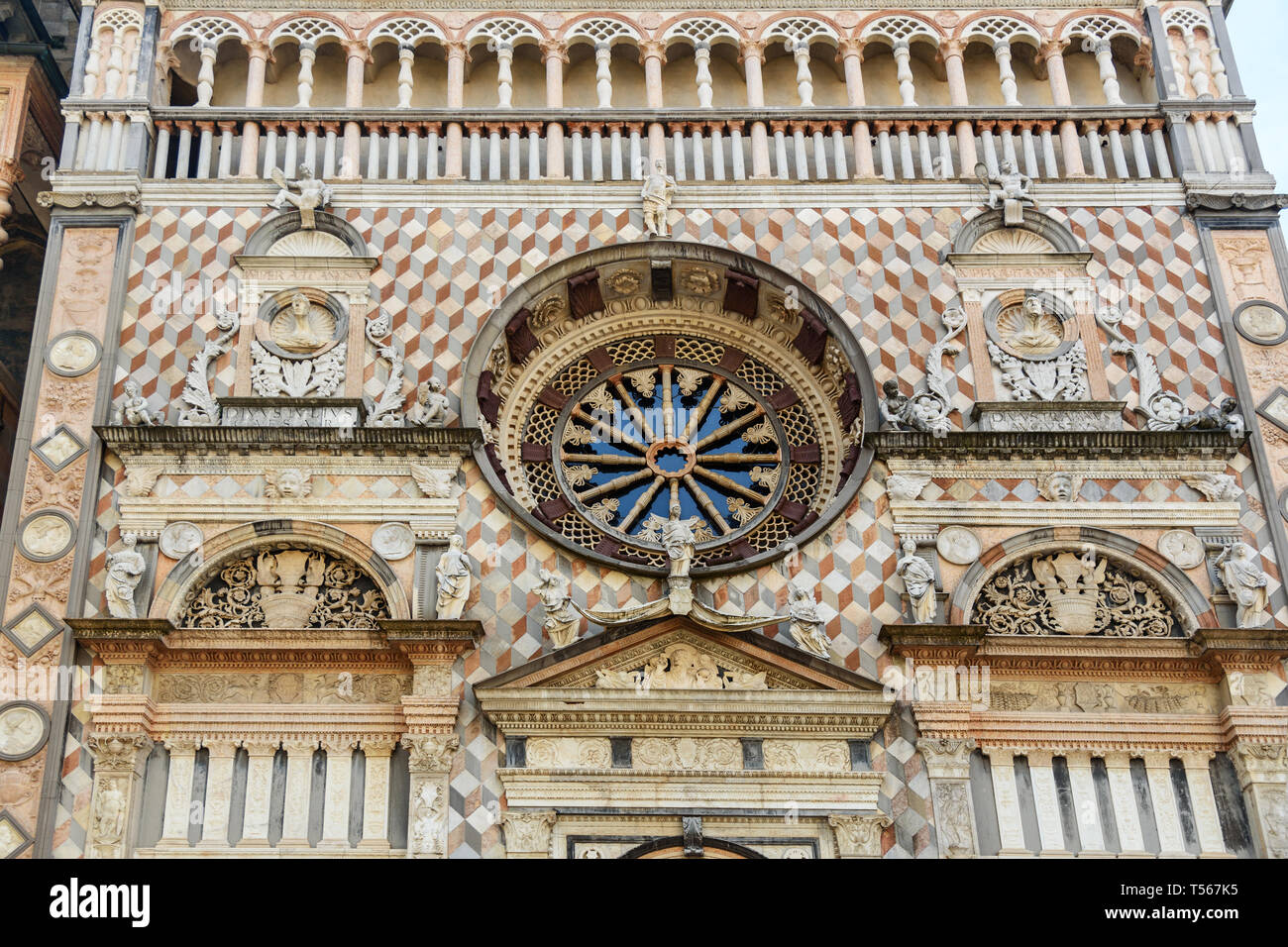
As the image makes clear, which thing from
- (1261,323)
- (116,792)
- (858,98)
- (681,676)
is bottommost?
(116,792)

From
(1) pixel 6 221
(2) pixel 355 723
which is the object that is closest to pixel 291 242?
(1) pixel 6 221

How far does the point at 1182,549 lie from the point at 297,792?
28.7 feet

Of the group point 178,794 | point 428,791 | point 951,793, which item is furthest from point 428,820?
point 951,793

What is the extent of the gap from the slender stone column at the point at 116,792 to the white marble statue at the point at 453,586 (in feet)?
9.60

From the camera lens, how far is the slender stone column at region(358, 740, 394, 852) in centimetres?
1538

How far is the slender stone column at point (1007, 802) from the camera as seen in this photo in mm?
15445

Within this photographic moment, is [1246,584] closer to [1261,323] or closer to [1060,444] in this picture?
[1060,444]

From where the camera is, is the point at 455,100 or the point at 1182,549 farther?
the point at 455,100

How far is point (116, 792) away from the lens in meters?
15.3

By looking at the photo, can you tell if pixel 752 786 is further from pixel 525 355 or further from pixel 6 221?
pixel 6 221

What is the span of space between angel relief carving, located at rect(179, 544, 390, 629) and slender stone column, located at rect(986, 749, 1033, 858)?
5.86m

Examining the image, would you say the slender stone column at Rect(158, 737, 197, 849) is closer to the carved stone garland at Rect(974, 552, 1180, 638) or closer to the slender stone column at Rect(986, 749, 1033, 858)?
the slender stone column at Rect(986, 749, 1033, 858)

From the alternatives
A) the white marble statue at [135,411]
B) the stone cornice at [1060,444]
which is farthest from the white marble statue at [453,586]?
the stone cornice at [1060,444]

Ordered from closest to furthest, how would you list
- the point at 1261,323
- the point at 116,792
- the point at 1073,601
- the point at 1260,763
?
1. the point at 116,792
2. the point at 1260,763
3. the point at 1073,601
4. the point at 1261,323
